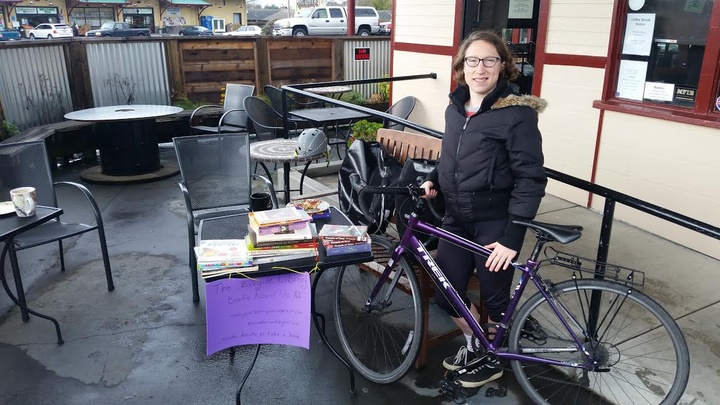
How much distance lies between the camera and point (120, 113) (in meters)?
6.44

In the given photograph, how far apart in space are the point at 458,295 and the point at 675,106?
8.59ft

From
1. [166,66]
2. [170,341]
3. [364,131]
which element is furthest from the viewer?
[166,66]

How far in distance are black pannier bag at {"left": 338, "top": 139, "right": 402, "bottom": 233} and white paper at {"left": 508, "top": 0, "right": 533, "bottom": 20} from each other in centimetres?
322

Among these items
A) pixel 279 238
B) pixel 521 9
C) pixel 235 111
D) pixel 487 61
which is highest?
pixel 521 9

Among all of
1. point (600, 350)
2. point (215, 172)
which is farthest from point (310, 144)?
point (600, 350)

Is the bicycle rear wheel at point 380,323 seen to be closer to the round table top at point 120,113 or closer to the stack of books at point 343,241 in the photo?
the stack of books at point 343,241

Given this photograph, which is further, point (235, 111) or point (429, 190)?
point (235, 111)

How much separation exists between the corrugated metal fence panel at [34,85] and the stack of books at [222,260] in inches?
240

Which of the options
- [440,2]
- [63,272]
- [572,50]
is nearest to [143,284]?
[63,272]

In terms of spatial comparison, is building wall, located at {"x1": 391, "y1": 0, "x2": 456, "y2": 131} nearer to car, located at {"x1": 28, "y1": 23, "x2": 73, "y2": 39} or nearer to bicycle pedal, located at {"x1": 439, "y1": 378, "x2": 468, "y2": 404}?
bicycle pedal, located at {"x1": 439, "y1": 378, "x2": 468, "y2": 404}

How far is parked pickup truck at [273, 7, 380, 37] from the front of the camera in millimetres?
27219

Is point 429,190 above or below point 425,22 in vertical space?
below

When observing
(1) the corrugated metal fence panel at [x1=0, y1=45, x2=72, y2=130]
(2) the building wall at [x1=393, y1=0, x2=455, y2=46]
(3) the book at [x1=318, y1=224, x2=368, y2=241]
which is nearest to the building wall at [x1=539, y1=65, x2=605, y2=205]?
(2) the building wall at [x1=393, y1=0, x2=455, y2=46]

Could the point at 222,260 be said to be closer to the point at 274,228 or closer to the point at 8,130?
the point at 274,228
